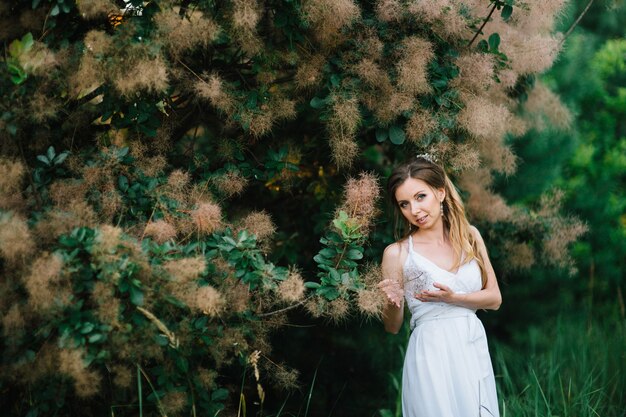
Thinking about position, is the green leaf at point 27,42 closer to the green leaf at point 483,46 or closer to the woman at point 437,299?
the woman at point 437,299

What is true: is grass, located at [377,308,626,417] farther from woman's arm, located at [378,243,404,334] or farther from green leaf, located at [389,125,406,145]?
green leaf, located at [389,125,406,145]

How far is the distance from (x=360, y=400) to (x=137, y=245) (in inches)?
95.0

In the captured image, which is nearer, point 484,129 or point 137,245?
point 137,245

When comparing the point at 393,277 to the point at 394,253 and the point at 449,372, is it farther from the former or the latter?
the point at 449,372

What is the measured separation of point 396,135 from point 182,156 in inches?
39.3

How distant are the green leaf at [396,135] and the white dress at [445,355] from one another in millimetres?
467

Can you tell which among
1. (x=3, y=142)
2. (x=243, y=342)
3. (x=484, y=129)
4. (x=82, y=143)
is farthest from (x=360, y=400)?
(x=3, y=142)

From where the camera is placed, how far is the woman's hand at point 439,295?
8.13 feet

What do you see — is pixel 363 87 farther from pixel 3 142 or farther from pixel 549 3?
pixel 3 142

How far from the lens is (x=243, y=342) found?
8.36ft

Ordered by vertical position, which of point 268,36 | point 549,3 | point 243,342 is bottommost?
point 243,342

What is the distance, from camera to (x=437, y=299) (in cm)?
258

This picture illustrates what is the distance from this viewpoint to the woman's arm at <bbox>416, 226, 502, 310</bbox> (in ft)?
8.20

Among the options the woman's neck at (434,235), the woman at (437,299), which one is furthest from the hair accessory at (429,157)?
Result: the woman's neck at (434,235)
